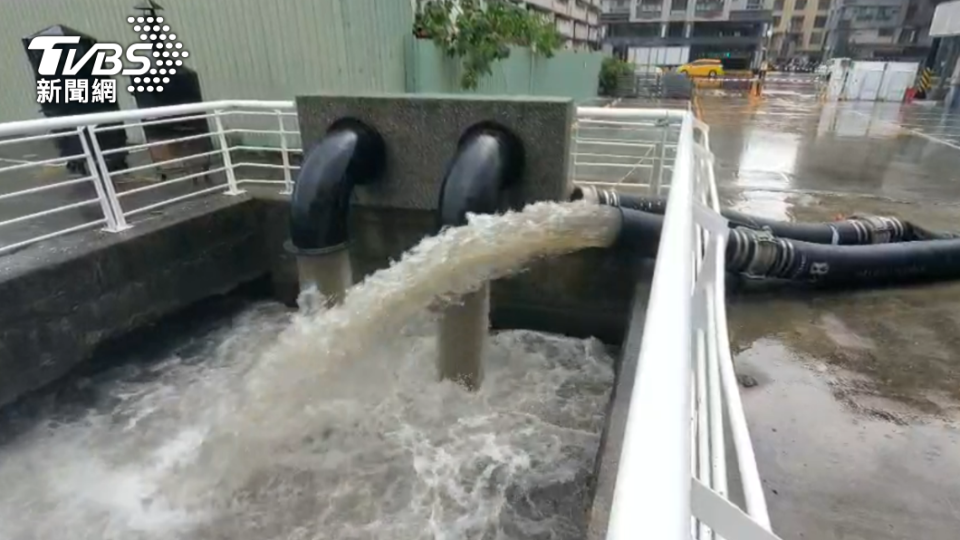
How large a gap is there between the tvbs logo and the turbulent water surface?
10.9ft

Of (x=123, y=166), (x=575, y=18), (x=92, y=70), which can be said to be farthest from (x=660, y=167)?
(x=575, y=18)

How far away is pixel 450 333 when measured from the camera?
3.44 metres

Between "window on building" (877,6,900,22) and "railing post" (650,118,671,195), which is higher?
"window on building" (877,6,900,22)

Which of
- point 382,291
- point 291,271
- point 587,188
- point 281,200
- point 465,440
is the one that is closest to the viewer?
point 465,440

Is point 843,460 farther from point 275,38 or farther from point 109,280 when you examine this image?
point 275,38

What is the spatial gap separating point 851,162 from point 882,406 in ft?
21.2

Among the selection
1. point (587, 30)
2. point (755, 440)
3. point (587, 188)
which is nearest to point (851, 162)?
point (587, 188)

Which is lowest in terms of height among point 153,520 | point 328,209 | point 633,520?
point 153,520

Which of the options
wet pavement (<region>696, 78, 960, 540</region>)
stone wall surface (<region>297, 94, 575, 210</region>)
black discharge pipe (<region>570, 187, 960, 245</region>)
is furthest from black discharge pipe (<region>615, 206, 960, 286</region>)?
stone wall surface (<region>297, 94, 575, 210</region>)

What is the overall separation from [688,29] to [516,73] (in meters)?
43.7

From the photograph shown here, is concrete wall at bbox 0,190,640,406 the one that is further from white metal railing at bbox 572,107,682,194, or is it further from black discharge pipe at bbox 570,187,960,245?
white metal railing at bbox 572,107,682,194

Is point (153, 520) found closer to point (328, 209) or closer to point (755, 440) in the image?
point (328, 209)

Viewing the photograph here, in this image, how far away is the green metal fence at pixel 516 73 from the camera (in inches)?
283

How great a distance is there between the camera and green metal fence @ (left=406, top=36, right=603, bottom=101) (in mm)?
7188
